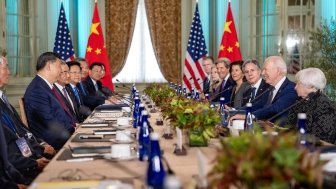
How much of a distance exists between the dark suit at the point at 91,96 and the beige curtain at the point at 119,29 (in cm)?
168

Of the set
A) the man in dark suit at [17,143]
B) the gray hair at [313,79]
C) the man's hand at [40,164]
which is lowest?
the man's hand at [40,164]

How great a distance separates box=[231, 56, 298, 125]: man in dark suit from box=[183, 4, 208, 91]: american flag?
4.31 metres

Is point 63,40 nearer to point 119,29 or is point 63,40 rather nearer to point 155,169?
point 119,29

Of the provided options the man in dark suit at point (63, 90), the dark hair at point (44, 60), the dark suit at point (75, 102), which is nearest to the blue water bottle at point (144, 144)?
the dark hair at point (44, 60)

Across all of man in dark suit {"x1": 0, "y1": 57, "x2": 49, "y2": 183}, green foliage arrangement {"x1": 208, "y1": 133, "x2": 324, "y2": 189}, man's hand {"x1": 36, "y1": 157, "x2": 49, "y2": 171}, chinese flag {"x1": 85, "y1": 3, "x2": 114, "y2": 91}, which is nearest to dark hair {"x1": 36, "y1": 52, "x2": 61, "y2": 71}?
man in dark suit {"x1": 0, "y1": 57, "x2": 49, "y2": 183}

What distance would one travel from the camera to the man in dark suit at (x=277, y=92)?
4020mm

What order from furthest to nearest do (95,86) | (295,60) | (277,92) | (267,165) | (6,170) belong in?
1. (295,60)
2. (95,86)
3. (277,92)
4. (6,170)
5. (267,165)

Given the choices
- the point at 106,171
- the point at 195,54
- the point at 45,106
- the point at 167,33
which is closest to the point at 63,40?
the point at 167,33

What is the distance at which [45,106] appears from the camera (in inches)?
159

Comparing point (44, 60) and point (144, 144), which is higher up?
point (44, 60)

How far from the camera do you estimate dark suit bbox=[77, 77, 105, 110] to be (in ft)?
21.0

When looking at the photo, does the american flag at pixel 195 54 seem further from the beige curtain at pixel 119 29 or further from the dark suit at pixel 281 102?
the dark suit at pixel 281 102

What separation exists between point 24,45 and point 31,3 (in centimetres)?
69

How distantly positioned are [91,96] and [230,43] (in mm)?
2850
